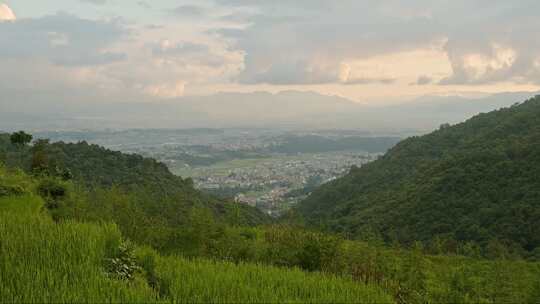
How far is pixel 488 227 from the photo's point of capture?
1452 inches

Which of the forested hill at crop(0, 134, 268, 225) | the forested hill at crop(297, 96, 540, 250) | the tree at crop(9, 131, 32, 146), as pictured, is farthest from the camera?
the forested hill at crop(0, 134, 268, 225)

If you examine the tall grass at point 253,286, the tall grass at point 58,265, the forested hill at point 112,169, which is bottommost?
the forested hill at point 112,169

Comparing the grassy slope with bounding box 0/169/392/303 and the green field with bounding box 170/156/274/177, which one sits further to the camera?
the green field with bounding box 170/156/274/177

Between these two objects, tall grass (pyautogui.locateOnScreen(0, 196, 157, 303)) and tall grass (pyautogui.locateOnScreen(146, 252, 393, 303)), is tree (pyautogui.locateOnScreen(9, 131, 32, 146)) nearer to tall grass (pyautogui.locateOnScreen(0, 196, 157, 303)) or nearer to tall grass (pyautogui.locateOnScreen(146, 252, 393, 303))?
tall grass (pyautogui.locateOnScreen(0, 196, 157, 303))

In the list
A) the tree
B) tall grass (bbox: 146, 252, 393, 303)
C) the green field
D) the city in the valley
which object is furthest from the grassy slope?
the green field

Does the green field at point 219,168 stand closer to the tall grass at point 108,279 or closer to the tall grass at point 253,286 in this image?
the tall grass at point 108,279

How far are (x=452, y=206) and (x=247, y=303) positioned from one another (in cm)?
4357

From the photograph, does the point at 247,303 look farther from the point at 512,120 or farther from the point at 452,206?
the point at 512,120

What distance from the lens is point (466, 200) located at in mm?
43281

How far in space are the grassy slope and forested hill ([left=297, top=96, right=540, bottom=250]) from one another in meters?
19.0

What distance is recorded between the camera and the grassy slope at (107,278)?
4090 millimetres

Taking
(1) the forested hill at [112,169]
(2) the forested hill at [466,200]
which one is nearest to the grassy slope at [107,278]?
(2) the forested hill at [466,200]

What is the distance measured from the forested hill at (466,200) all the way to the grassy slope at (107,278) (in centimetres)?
1901

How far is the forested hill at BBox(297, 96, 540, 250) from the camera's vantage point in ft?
118
